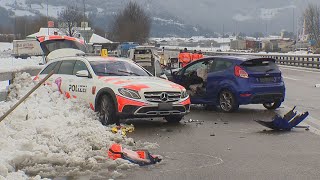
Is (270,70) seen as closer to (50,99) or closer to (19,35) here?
(50,99)

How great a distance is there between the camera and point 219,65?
1484 centimetres

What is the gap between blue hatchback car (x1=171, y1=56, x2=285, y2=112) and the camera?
14.0 meters

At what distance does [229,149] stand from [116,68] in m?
4.59

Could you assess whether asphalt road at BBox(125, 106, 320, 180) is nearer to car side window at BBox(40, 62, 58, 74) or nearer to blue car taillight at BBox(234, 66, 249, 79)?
blue car taillight at BBox(234, 66, 249, 79)

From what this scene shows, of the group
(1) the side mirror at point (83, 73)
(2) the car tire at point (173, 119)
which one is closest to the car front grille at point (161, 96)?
(2) the car tire at point (173, 119)

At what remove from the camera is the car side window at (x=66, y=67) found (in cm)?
1321

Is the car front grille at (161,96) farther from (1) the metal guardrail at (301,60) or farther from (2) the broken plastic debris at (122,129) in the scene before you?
(1) the metal guardrail at (301,60)

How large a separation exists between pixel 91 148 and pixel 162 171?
1.38 meters

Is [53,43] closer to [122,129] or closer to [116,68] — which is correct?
[116,68]

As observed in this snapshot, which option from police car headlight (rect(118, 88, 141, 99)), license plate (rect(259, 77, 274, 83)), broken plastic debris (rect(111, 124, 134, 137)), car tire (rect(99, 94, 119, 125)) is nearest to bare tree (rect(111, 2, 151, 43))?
license plate (rect(259, 77, 274, 83))

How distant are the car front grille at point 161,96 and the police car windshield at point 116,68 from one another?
1386 millimetres

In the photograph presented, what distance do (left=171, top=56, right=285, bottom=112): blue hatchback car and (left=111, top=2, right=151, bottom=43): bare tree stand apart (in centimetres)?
8423

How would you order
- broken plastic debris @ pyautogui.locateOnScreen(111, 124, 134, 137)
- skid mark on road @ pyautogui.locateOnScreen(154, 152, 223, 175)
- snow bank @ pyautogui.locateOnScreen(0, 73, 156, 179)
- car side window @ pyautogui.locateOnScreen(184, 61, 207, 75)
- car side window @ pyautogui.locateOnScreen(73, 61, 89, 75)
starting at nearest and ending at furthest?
snow bank @ pyautogui.locateOnScreen(0, 73, 156, 179) → skid mark on road @ pyautogui.locateOnScreen(154, 152, 223, 175) → broken plastic debris @ pyautogui.locateOnScreen(111, 124, 134, 137) → car side window @ pyautogui.locateOnScreen(73, 61, 89, 75) → car side window @ pyautogui.locateOnScreen(184, 61, 207, 75)

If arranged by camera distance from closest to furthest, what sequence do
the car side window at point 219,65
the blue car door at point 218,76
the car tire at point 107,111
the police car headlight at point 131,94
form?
the police car headlight at point 131,94 → the car tire at point 107,111 → the blue car door at point 218,76 → the car side window at point 219,65
